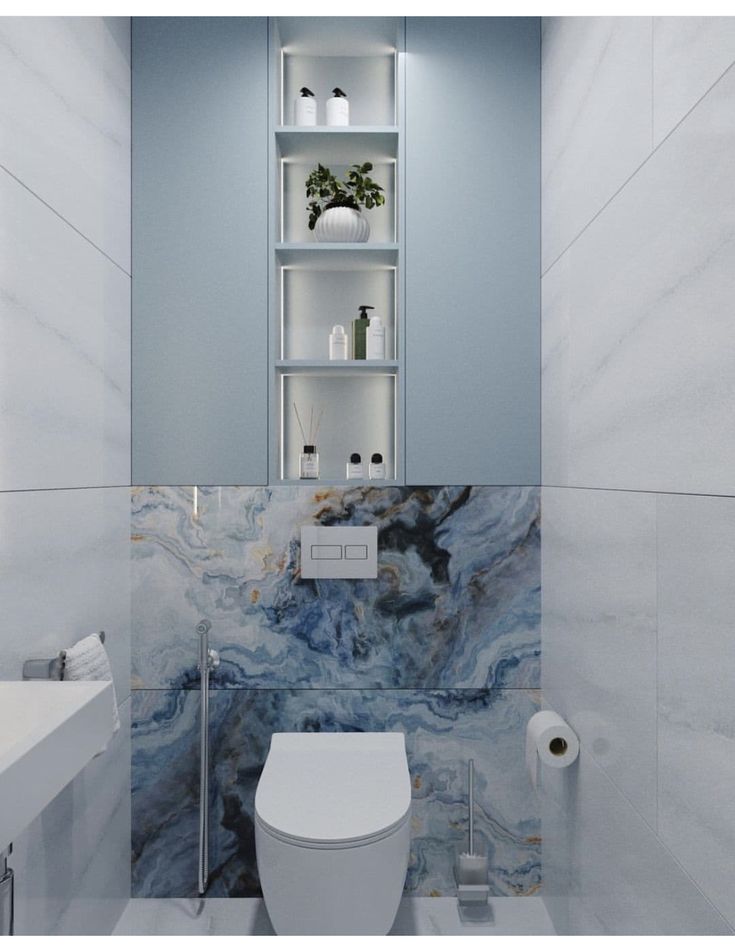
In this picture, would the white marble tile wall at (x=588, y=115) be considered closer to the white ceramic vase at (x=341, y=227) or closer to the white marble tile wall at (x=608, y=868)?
the white ceramic vase at (x=341, y=227)

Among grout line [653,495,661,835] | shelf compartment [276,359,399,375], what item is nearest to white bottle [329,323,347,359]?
shelf compartment [276,359,399,375]

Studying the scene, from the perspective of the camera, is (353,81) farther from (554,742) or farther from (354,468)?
(554,742)

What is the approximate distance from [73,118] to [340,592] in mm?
1288

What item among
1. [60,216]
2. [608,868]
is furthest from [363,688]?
[60,216]

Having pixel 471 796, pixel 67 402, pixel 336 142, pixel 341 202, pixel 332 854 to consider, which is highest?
pixel 336 142

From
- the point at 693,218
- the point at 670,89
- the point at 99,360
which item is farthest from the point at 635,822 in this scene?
the point at 99,360

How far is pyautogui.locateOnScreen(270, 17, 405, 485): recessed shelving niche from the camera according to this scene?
2.01 metres

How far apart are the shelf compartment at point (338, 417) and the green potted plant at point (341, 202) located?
393mm

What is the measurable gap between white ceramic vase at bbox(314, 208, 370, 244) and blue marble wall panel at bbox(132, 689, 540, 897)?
122 centimetres

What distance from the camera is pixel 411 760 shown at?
1.96 meters

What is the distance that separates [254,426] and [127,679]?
750 millimetres

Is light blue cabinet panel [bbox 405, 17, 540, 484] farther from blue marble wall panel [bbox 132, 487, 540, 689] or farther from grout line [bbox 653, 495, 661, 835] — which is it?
grout line [bbox 653, 495, 661, 835]

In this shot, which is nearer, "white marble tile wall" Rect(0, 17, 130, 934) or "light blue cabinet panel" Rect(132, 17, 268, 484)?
"white marble tile wall" Rect(0, 17, 130, 934)
